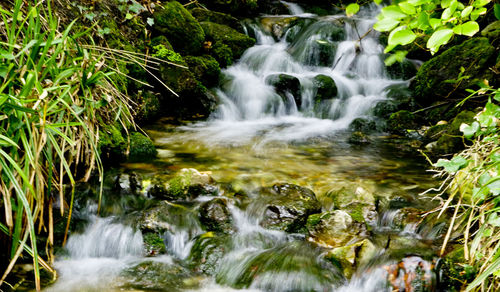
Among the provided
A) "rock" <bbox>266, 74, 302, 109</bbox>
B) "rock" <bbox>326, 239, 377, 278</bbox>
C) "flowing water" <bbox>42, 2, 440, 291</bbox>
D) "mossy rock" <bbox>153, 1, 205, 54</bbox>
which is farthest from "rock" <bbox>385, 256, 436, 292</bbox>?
"mossy rock" <bbox>153, 1, 205, 54</bbox>

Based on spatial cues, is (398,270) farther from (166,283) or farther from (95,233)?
(95,233)

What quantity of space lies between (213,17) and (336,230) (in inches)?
318

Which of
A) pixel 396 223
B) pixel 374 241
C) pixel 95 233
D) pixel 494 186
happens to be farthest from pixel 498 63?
pixel 95 233

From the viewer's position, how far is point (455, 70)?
6727mm

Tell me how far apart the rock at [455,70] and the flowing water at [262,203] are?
3.35 ft

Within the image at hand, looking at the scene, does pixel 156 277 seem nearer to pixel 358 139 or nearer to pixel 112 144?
pixel 112 144

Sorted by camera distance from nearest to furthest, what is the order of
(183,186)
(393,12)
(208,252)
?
1. (393,12)
2. (208,252)
3. (183,186)

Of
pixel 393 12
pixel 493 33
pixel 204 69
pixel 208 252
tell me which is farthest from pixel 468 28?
pixel 493 33

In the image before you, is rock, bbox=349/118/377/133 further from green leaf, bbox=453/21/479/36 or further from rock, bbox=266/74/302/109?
green leaf, bbox=453/21/479/36

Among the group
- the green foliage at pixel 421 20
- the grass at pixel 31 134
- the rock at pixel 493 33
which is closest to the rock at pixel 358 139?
the rock at pixel 493 33

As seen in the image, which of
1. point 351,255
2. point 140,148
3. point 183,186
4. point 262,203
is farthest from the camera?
point 140,148

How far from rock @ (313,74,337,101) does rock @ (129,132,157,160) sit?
4.43 metres

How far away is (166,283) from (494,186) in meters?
2.27

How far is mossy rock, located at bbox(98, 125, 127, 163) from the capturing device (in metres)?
4.06
